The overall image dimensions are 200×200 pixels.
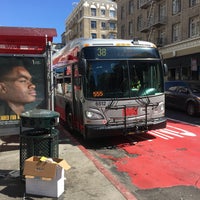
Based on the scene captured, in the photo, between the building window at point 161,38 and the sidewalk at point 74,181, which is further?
the building window at point 161,38

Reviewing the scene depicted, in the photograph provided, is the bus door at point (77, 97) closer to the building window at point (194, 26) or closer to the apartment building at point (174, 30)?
Answer: the apartment building at point (174, 30)

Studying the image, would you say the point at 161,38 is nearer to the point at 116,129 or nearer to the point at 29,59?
the point at 116,129

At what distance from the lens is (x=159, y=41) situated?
3412 cm

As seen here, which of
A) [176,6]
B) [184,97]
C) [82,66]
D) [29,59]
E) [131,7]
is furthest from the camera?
[131,7]

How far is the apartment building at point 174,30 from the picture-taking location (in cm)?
2747

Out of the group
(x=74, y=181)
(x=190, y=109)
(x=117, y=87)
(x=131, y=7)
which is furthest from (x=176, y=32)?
(x=74, y=181)

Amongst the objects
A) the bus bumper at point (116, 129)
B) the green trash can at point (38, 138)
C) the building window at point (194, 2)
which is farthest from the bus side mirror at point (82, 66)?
the building window at point (194, 2)

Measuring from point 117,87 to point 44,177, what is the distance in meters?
4.29

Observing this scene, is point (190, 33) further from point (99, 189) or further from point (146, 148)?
point (99, 189)

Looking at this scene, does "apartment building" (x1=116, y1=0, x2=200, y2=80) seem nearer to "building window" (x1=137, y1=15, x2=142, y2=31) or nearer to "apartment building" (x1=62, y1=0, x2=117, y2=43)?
"building window" (x1=137, y1=15, x2=142, y2=31)

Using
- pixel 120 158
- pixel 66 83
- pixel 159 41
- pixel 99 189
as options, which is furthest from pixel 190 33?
pixel 99 189

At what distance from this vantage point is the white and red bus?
739 centimetres

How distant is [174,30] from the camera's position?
3125 centimetres

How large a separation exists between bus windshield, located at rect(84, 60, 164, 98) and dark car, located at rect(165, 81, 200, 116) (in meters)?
6.50
